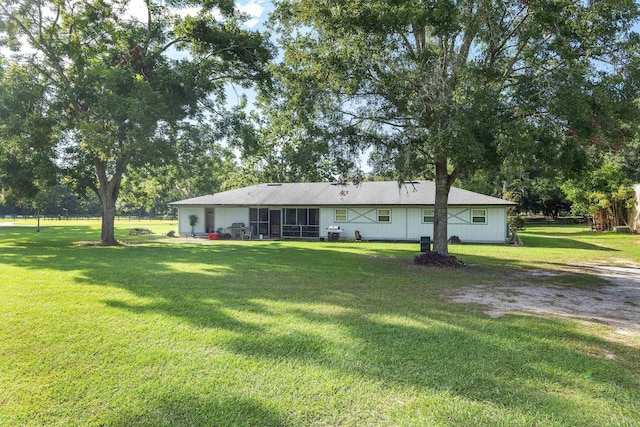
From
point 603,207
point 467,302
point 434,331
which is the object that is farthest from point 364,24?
point 603,207

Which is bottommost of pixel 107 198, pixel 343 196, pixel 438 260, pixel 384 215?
pixel 438 260

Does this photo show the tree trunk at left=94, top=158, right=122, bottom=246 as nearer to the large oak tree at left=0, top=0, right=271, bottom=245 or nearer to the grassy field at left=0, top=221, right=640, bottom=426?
the large oak tree at left=0, top=0, right=271, bottom=245

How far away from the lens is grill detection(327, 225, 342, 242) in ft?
74.1

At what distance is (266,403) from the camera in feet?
10.2

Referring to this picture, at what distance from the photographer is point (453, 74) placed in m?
9.63

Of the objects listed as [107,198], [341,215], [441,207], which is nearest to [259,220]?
[341,215]

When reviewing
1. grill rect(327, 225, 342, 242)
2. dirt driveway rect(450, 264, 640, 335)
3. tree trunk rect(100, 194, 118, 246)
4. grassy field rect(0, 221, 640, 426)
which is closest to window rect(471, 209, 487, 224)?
grill rect(327, 225, 342, 242)

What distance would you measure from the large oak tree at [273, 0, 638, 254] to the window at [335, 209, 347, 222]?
437 inches

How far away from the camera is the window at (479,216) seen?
69.2 feet

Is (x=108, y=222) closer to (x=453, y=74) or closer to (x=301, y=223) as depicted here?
→ (x=301, y=223)

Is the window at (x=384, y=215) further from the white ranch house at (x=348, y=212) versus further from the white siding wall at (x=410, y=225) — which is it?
the white siding wall at (x=410, y=225)

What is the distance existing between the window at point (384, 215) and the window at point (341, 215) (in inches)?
83.5

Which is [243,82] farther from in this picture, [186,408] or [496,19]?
[186,408]

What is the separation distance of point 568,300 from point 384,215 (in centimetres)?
1537
